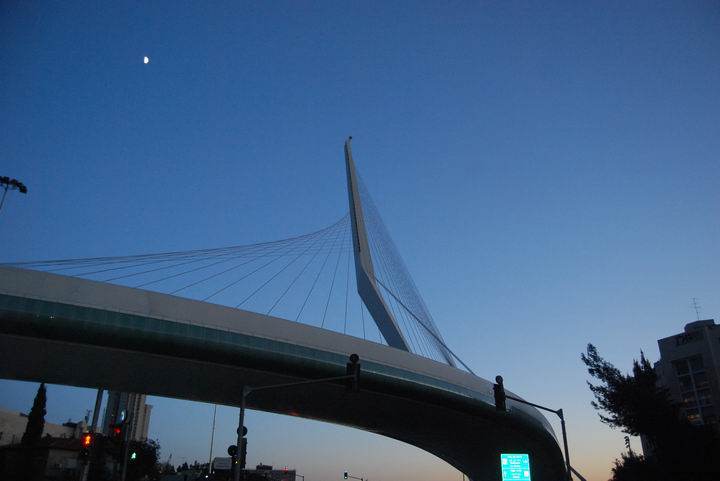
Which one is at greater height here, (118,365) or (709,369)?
(709,369)

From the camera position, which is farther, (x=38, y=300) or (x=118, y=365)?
(x=118, y=365)

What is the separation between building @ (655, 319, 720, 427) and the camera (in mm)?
90375

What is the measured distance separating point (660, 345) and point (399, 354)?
7984 cm

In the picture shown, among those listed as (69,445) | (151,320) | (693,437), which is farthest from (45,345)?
(693,437)

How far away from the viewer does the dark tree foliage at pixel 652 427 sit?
46.8 meters

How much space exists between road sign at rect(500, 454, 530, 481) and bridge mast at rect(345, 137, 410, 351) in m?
13.3

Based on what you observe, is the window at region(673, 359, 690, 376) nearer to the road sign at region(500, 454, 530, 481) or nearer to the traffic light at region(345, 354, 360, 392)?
the road sign at region(500, 454, 530, 481)

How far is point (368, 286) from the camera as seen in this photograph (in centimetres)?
4381

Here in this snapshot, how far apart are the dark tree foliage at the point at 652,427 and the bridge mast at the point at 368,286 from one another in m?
25.3

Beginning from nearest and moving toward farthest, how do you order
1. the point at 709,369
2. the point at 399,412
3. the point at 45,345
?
the point at 45,345
the point at 399,412
the point at 709,369

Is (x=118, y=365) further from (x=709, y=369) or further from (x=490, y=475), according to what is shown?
(x=709, y=369)

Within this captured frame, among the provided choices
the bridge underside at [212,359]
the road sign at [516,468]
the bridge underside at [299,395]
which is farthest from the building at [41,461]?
the road sign at [516,468]

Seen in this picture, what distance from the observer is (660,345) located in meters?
102

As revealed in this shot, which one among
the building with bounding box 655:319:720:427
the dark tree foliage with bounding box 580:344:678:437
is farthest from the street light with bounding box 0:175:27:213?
the building with bounding box 655:319:720:427
